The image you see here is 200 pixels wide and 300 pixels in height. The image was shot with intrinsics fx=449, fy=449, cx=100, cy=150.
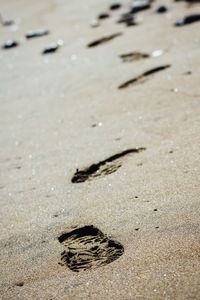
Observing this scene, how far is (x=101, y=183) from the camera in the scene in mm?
2215

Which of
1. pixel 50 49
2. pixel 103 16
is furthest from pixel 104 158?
pixel 103 16

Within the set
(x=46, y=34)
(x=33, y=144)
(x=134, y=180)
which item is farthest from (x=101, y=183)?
(x=46, y=34)

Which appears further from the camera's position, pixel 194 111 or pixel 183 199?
pixel 194 111

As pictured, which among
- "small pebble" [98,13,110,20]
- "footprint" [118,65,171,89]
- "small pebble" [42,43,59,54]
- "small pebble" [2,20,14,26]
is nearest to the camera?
"footprint" [118,65,171,89]

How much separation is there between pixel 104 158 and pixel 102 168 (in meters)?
0.08

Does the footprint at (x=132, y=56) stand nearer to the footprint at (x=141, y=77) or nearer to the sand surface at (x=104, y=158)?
the sand surface at (x=104, y=158)

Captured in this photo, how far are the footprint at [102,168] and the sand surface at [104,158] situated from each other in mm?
32

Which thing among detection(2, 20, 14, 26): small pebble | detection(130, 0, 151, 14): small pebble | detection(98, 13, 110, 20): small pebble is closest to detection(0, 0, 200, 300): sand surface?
detection(130, 0, 151, 14): small pebble

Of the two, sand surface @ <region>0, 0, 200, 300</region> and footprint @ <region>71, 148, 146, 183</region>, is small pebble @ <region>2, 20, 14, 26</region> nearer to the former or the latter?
sand surface @ <region>0, 0, 200, 300</region>

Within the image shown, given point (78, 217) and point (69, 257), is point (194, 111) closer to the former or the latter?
point (78, 217)

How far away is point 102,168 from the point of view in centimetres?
236

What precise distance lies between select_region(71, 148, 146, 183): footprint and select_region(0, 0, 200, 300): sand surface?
0.03 metres

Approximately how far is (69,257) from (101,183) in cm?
52

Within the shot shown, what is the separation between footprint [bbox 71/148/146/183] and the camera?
7.58 ft
